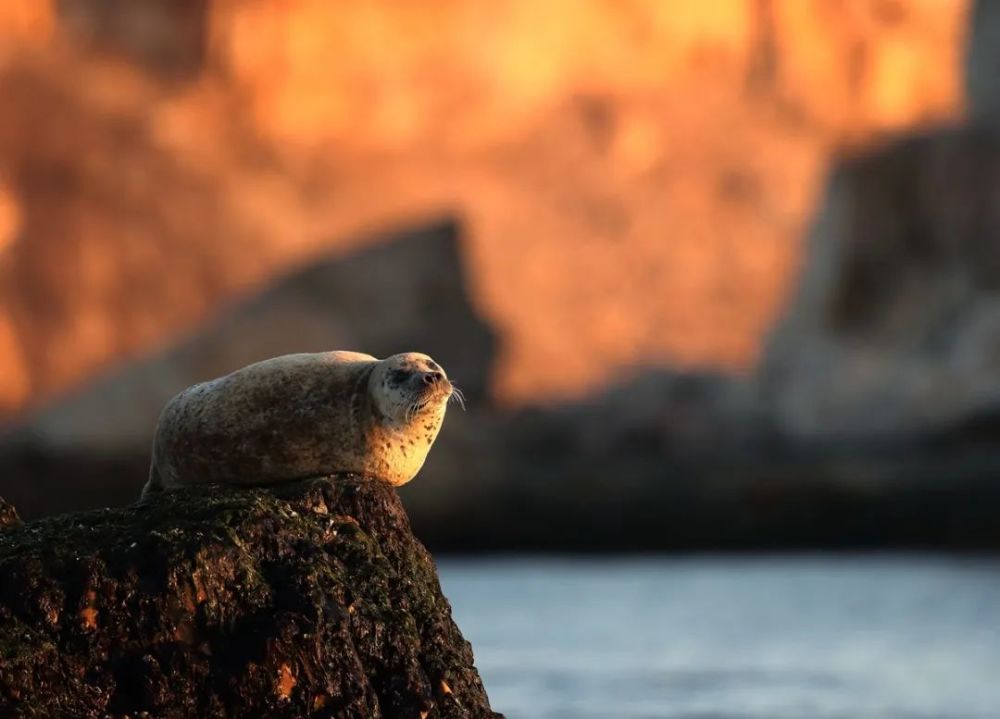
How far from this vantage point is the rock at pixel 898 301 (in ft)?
96.7

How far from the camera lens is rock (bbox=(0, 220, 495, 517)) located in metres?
30.9

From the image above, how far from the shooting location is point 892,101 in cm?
4038

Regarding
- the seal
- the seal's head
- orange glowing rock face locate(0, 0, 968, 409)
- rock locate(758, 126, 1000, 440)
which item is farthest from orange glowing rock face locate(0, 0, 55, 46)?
the seal's head

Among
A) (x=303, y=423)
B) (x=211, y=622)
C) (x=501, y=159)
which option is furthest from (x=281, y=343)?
(x=211, y=622)

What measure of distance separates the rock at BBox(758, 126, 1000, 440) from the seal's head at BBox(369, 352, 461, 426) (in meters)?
22.7

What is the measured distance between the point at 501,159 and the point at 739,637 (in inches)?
965

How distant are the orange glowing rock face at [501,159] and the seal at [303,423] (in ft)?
90.6

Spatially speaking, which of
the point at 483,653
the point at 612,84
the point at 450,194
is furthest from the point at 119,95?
the point at 483,653

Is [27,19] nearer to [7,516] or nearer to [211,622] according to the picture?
[7,516]

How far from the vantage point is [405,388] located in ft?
21.4

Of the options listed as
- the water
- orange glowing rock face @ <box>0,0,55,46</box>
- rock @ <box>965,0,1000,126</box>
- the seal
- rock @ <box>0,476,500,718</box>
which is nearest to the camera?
rock @ <box>0,476,500,718</box>

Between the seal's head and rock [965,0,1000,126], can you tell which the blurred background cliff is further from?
the seal's head

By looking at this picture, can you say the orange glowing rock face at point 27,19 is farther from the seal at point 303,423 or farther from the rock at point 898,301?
the seal at point 303,423

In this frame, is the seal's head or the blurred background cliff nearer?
the seal's head
